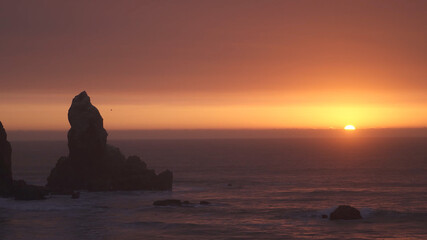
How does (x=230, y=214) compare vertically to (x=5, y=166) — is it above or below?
below

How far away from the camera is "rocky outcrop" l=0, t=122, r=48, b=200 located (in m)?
84.2

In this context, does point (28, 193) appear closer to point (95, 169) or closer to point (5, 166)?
point (5, 166)

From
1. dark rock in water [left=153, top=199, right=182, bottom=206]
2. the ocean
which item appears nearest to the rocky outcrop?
the ocean

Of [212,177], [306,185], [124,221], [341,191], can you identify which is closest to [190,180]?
[212,177]

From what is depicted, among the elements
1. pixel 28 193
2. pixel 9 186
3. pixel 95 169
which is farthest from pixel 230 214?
pixel 9 186

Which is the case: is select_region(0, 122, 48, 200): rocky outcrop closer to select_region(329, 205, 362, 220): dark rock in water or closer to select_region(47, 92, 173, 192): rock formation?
select_region(47, 92, 173, 192): rock formation

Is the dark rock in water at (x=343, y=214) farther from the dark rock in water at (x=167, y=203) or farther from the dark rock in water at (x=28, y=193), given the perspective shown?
the dark rock in water at (x=28, y=193)

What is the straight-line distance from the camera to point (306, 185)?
112 m

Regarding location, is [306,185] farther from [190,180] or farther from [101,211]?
[101,211]

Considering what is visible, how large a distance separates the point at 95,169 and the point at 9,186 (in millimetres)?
14384

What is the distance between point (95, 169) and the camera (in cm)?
9994

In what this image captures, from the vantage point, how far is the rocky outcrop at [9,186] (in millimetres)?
84250

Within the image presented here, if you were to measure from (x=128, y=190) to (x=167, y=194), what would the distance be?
8016 millimetres

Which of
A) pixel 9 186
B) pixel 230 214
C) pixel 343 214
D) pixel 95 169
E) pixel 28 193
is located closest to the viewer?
pixel 343 214
